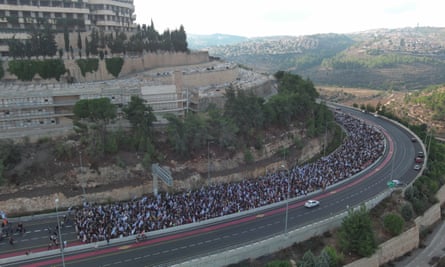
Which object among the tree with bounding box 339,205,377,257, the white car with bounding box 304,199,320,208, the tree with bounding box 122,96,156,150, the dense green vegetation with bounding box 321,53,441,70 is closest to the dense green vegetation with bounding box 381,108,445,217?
the white car with bounding box 304,199,320,208

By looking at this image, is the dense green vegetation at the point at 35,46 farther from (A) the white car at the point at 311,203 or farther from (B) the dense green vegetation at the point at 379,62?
(B) the dense green vegetation at the point at 379,62

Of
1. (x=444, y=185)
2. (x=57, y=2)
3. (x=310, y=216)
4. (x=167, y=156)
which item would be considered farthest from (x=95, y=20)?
(x=444, y=185)

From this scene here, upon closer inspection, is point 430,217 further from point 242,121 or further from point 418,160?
point 242,121

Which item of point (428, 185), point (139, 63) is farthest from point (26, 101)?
point (428, 185)

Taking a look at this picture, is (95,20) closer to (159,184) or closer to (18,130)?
(18,130)

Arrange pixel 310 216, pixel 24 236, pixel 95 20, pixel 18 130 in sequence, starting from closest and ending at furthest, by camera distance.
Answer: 1. pixel 24 236
2. pixel 310 216
3. pixel 18 130
4. pixel 95 20

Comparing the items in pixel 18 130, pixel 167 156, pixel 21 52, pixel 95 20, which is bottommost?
pixel 167 156

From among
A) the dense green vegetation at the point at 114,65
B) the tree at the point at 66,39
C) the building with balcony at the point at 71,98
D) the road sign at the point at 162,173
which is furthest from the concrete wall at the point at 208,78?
the road sign at the point at 162,173

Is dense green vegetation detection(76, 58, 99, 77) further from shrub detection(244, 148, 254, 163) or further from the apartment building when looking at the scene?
shrub detection(244, 148, 254, 163)
